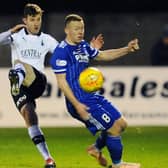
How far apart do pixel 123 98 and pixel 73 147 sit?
4.11 m

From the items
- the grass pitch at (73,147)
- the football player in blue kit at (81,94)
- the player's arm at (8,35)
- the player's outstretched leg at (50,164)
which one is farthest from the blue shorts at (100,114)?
the player's arm at (8,35)

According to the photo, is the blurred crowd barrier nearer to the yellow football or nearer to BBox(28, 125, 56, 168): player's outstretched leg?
BBox(28, 125, 56, 168): player's outstretched leg

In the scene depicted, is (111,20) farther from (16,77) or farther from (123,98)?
(16,77)

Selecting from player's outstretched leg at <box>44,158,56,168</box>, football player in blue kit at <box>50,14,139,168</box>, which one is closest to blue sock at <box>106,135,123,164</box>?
football player in blue kit at <box>50,14,139,168</box>

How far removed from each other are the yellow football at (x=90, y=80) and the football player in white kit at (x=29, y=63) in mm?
1294

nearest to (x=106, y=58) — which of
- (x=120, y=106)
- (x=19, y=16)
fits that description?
(x=120, y=106)

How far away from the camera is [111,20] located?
24.6m

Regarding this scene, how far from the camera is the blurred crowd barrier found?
60.6ft

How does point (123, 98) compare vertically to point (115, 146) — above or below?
below

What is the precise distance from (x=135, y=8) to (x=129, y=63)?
304cm

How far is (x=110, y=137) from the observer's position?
444 inches

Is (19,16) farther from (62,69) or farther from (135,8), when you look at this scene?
(62,69)

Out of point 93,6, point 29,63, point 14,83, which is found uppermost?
point 29,63

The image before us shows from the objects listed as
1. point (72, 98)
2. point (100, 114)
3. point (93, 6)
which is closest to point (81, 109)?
point (72, 98)
